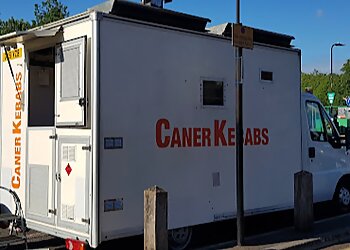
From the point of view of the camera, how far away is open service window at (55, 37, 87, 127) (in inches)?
238

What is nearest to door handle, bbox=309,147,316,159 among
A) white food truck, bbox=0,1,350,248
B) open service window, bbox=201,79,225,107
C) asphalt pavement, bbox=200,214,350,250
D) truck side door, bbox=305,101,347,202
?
truck side door, bbox=305,101,347,202

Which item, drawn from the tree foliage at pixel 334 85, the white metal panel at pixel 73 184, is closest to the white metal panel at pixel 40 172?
the white metal panel at pixel 73 184

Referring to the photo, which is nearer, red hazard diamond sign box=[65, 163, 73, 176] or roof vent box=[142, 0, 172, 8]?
red hazard diamond sign box=[65, 163, 73, 176]

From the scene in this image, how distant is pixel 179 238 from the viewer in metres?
6.88

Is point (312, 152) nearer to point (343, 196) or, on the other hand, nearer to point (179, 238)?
point (343, 196)

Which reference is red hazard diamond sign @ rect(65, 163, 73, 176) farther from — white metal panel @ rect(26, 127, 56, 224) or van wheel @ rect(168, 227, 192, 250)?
van wheel @ rect(168, 227, 192, 250)

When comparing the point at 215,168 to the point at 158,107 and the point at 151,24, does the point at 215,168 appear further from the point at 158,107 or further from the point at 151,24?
the point at 151,24

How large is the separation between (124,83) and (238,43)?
5.21ft

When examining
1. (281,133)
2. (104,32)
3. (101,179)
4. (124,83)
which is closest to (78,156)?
(101,179)

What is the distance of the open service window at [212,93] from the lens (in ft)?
23.4

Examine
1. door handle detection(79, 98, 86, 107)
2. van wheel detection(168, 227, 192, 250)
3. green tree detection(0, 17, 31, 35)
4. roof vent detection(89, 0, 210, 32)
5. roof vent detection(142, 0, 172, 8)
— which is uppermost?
green tree detection(0, 17, 31, 35)

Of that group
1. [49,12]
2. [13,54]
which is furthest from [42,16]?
[13,54]

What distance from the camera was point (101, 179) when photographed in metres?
5.87

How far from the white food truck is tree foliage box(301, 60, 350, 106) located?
107 ft
